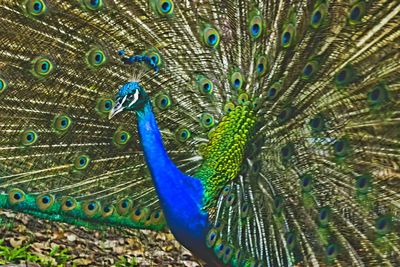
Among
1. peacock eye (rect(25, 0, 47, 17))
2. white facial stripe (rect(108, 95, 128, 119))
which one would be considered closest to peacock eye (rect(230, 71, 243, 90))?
white facial stripe (rect(108, 95, 128, 119))

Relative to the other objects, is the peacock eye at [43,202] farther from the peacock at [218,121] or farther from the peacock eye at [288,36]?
the peacock eye at [288,36]

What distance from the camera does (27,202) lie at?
3.71 metres

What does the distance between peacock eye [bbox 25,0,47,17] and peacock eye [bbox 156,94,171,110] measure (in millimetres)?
642

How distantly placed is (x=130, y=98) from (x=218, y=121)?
1.65 ft

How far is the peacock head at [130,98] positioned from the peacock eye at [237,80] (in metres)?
0.42

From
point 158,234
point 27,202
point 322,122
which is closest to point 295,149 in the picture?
point 322,122

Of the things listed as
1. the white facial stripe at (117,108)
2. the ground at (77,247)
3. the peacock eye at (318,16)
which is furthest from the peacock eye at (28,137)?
the peacock eye at (318,16)

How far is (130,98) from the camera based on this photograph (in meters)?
3.31

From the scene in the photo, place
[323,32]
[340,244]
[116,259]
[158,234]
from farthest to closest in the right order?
[116,259], [158,234], [340,244], [323,32]

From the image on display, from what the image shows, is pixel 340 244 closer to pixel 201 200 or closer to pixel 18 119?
pixel 201 200

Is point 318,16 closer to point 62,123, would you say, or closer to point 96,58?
point 96,58

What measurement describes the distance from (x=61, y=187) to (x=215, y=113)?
0.82 metres

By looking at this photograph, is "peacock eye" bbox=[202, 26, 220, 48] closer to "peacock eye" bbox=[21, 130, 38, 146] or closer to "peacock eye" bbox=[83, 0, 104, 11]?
"peacock eye" bbox=[83, 0, 104, 11]

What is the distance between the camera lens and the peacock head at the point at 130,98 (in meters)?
3.27
